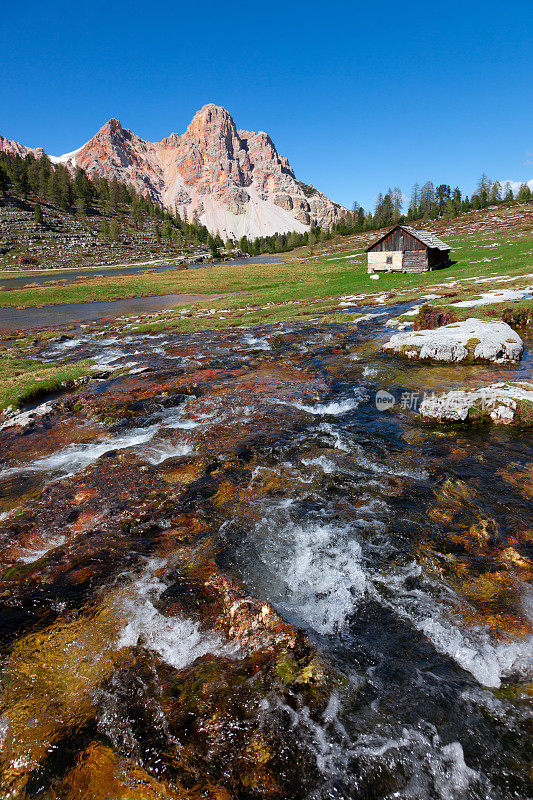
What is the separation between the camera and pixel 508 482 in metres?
9.77

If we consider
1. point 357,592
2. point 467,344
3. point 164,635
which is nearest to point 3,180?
point 467,344

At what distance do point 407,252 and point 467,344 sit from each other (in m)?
44.7

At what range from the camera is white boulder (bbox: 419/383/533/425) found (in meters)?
13.0

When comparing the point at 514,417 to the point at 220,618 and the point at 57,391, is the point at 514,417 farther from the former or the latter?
the point at 57,391

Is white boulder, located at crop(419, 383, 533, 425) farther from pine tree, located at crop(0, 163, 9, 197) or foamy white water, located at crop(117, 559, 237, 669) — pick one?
pine tree, located at crop(0, 163, 9, 197)

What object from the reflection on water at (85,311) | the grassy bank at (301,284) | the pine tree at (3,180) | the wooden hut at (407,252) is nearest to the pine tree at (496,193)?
the grassy bank at (301,284)

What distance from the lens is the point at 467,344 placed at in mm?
20016

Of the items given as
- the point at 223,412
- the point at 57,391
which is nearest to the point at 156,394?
the point at 223,412

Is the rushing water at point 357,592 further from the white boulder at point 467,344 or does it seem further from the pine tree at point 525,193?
the pine tree at point 525,193

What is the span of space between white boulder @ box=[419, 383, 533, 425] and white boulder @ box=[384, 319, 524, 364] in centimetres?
576

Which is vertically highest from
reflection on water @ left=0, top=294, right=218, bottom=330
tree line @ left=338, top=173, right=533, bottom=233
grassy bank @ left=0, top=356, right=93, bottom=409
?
tree line @ left=338, top=173, right=533, bottom=233

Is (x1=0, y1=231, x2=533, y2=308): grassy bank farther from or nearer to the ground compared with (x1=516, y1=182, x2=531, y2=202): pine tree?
nearer to the ground

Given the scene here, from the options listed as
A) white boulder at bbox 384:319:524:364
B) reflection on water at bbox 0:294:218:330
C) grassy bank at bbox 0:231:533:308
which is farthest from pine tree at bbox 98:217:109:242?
white boulder at bbox 384:319:524:364

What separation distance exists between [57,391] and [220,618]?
19.1 m
